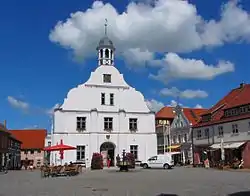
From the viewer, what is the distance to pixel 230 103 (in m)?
49.8

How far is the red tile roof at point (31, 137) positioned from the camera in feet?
275

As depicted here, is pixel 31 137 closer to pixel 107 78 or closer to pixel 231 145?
pixel 107 78

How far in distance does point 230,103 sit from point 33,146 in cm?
5051

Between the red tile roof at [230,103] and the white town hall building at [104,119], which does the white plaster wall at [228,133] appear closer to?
the red tile roof at [230,103]

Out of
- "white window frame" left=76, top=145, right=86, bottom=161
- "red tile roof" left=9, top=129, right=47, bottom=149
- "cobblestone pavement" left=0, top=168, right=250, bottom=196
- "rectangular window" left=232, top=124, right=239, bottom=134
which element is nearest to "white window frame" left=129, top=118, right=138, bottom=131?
"white window frame" left=76, top=145, right=86, bottom=161

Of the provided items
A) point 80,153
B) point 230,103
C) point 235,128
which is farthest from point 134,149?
point 230,103

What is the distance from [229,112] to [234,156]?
621cm

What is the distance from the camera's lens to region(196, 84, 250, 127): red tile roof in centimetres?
4685

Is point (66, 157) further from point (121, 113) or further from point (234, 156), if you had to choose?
point (234, 156)

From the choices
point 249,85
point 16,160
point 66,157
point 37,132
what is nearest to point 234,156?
point 249,85

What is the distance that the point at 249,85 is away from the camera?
52.0 m

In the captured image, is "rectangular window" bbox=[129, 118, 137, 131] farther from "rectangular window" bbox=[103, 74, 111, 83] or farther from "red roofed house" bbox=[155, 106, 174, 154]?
"red roofed house" bbox=[155, 106, 174, 154]

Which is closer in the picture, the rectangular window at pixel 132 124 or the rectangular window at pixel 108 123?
the rectangular window at pixel 108 123

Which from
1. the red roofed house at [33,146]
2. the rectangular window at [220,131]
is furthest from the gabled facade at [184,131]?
the red roofed house at [33,146]
